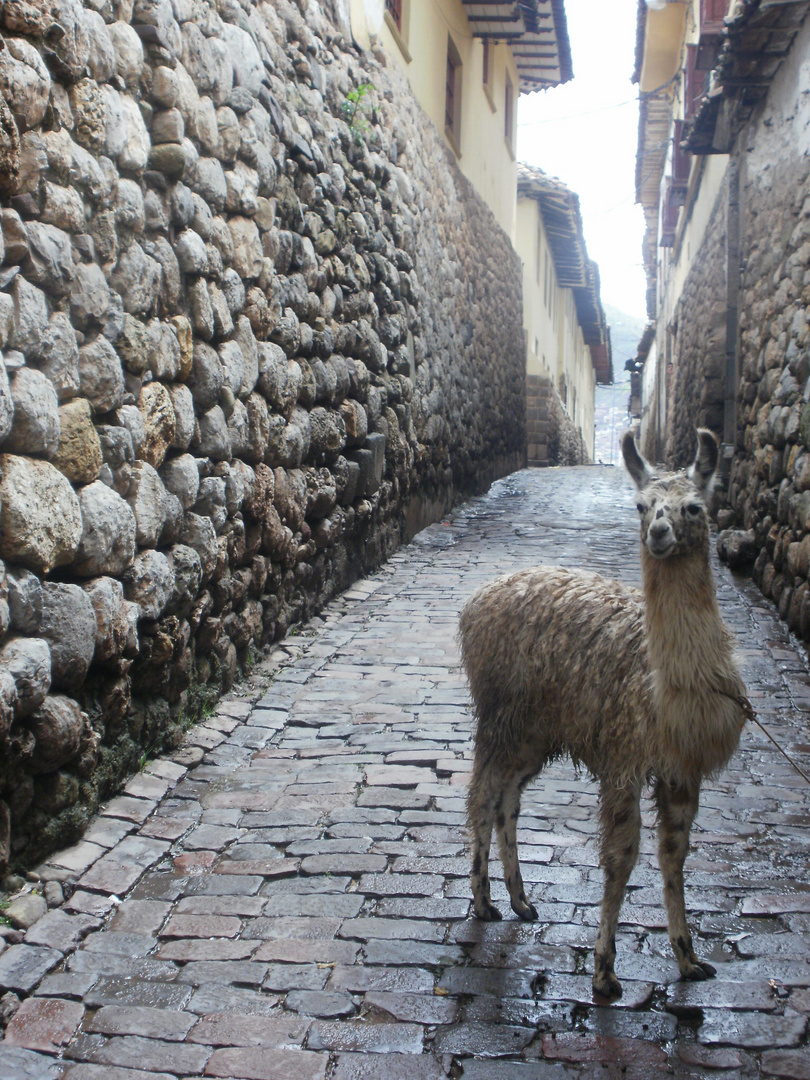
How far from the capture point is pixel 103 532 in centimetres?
396

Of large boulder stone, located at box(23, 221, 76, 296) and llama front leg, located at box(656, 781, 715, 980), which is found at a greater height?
large boulder stone, located at box(23, 221, 76, 296)

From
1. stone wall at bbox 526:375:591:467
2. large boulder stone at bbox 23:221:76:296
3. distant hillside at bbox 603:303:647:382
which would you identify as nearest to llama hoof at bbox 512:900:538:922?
large boulder stone at bbox 23:221:76:296

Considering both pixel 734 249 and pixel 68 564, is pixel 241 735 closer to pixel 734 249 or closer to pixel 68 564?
pixel 68 564

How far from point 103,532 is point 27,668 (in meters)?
0.74

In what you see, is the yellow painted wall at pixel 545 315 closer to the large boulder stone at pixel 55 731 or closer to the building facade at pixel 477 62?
the building facade at pixel 477 62

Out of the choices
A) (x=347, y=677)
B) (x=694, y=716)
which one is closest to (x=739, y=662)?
(x=694, y=716)

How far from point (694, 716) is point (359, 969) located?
4.41 feet

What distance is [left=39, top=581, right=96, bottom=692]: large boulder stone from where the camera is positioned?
3.61m

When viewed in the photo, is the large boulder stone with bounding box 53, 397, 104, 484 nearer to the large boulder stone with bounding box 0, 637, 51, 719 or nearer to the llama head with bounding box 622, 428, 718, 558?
the large boulder stone with bounding box 0, 637, 51, 719

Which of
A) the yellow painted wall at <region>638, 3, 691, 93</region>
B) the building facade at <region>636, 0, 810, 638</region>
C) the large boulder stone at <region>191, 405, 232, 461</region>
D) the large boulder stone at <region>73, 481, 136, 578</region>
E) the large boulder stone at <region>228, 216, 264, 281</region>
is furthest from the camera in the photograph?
the yellow painted wall at <region>638, 3, 691, 93</region>

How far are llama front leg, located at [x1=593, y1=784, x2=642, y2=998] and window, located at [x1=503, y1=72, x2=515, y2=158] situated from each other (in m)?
16.8

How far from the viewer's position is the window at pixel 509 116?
17.9m

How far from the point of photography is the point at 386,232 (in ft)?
31.3

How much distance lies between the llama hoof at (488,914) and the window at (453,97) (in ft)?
38.8
